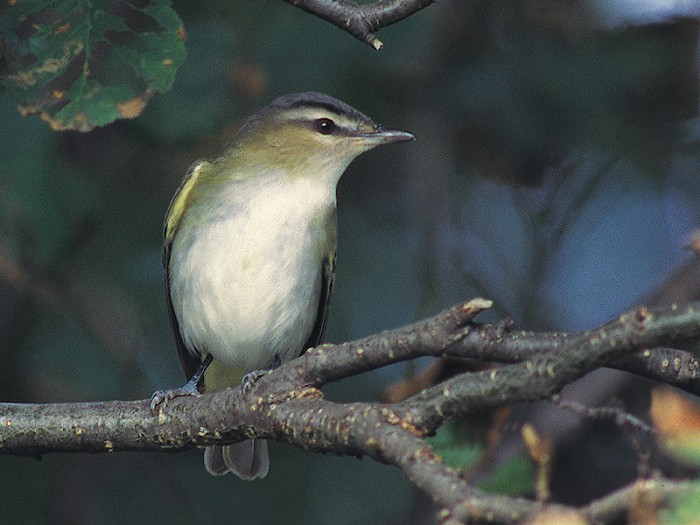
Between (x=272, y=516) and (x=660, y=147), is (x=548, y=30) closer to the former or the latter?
(x=660, y=147)

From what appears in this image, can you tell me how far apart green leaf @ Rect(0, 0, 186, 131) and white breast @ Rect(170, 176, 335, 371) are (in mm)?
908

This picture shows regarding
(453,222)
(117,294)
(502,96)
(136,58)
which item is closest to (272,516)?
(117,294)

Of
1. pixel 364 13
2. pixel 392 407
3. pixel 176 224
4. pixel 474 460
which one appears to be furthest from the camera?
pixel 176 224

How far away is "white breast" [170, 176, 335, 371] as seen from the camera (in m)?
3.87

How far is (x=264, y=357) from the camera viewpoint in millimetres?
4371

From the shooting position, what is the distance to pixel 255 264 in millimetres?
3865

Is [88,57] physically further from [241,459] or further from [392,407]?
[241,459]

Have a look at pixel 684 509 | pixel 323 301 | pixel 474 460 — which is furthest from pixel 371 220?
pixel 684 509

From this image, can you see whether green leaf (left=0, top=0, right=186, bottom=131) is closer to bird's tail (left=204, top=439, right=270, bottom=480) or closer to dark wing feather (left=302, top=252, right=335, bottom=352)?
dark wing feather (left=302, top=252, right=335, bottom=352)

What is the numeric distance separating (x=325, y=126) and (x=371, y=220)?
1285mm

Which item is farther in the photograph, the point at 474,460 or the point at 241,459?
the point at 241,459

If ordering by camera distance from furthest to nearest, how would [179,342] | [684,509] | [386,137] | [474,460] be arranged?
[179,342] < [386,137] < [474,460] < [684,509]

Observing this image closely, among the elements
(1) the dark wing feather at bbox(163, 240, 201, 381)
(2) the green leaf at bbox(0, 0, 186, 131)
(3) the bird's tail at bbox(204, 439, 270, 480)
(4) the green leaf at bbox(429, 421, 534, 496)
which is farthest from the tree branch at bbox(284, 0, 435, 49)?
(3) the bird's tail at bbox(204, 439, 270, 480)

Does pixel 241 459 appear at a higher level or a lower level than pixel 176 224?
lower
